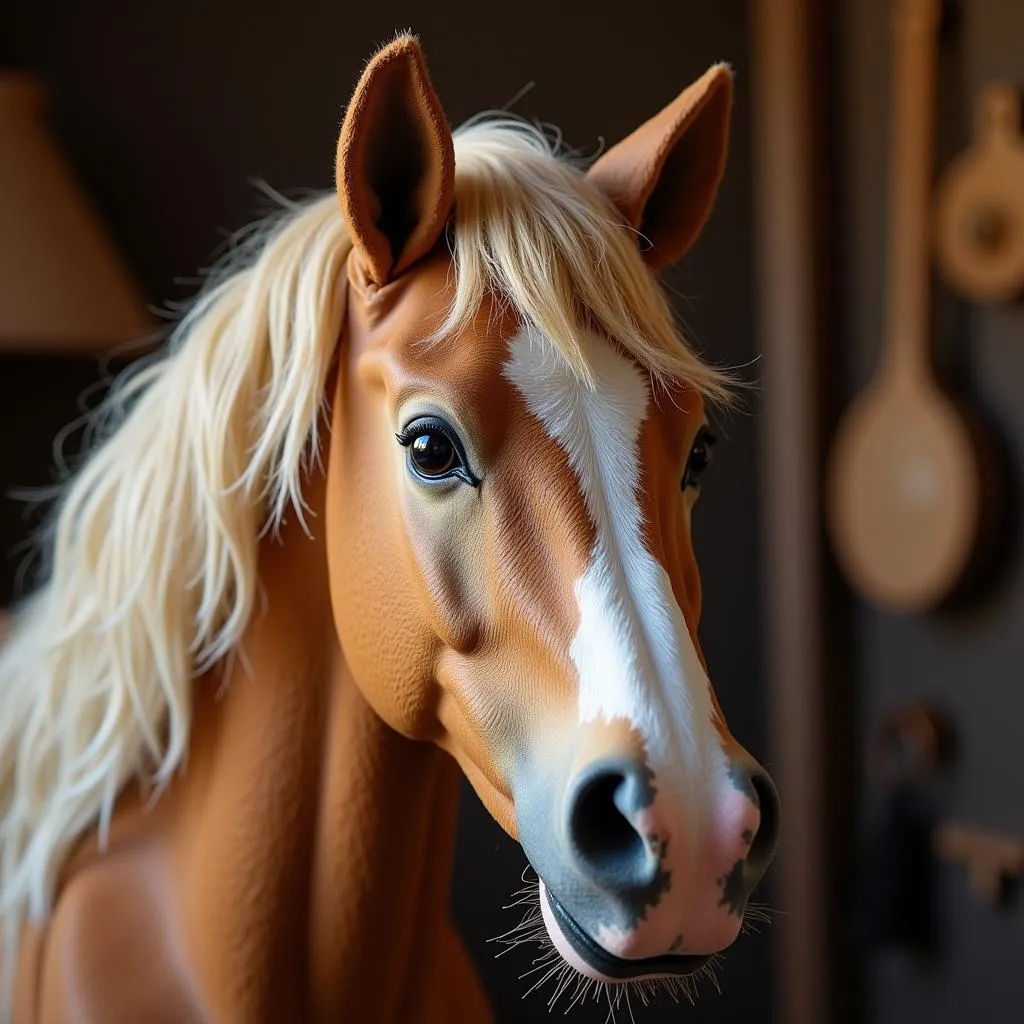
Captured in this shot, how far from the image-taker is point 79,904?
59 cm

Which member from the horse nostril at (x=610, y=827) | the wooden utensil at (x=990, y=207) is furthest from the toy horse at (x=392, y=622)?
the wooden utensil at (x=990, y=207)

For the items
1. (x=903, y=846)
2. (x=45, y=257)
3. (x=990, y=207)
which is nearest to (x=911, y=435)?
(x=990, y=207)

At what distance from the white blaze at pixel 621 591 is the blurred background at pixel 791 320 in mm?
537

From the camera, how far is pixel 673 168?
Answer: 59cm

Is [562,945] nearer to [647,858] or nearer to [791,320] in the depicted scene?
[647,858]

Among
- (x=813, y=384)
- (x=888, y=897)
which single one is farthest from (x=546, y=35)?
(x=888, y=897)

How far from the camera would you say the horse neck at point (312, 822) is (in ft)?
1.81

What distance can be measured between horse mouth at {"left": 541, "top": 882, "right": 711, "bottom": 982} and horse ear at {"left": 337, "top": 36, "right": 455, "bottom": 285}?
0.95 ft

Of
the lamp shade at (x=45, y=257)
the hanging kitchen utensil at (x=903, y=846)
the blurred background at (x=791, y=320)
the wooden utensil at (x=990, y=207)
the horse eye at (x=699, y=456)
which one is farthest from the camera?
the hanging kitchen utensil at (x=903, y=846)

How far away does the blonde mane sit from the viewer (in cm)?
49

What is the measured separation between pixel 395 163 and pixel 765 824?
33 cm

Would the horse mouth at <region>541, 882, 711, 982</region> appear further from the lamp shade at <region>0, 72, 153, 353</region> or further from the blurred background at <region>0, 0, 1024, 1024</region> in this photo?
the lamp shade at <region>0, 72, 153, 353</region>

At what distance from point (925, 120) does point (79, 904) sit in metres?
1.21

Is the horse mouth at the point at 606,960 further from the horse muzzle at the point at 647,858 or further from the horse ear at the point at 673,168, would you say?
the horse ear at the point at 673,168
